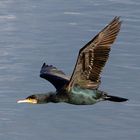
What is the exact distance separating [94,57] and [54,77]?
1.55 meters

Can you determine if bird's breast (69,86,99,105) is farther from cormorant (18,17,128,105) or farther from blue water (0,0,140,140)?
blue water (0,0,140,140)

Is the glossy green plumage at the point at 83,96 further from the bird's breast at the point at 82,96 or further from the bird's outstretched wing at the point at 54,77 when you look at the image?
the bird's outstretched wing at the point at 54,77

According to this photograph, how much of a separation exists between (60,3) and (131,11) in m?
2.15

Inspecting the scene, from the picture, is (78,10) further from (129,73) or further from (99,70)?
(99,70)

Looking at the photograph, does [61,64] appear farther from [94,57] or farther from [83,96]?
[94,57]

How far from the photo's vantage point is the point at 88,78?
704 inches

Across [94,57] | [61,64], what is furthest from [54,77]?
[61,64]

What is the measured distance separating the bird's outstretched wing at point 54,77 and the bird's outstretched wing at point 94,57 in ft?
1.74

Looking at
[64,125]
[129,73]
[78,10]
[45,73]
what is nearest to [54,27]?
[78,10]

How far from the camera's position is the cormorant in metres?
17.2

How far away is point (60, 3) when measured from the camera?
1196 inches

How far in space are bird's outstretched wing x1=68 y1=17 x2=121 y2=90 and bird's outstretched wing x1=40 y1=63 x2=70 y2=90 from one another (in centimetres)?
53

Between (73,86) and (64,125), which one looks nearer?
(73,86)

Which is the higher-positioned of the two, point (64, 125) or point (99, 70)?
point (99, 70)
